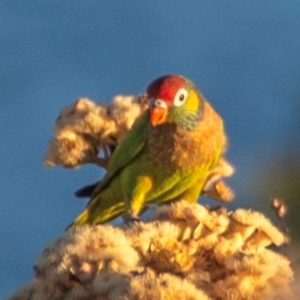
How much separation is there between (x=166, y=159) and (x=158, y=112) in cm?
20

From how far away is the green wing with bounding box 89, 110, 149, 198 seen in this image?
7.77ft

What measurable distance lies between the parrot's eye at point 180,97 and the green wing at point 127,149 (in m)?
0.09


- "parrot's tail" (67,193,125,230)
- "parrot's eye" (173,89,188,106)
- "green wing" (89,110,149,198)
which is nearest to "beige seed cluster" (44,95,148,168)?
"green wing" (89,110,149,198)

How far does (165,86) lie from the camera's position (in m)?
2.36

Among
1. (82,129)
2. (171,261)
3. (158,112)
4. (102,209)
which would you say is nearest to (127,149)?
(158,112)

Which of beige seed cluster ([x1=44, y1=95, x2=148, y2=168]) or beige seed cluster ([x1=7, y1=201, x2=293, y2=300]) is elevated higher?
beige seed cluster ([x1=44, y1=95, x2=148, y2=168])

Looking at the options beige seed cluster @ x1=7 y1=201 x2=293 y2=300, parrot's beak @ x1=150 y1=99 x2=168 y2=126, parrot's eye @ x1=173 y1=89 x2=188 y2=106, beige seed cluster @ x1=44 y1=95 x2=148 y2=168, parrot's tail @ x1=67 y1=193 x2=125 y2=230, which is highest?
parrot's eye @ x1=173 y1=89 x2=188 y2=106

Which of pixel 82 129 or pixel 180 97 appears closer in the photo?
pixel 82 129

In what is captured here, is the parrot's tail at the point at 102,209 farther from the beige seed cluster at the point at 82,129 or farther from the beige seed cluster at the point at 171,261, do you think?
the beige seed cluster at the point at 171,261

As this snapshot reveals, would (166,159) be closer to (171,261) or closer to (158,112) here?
(158,112)

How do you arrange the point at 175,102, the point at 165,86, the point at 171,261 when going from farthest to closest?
the point at 175,102
the point at 165,86
the point at 171,261

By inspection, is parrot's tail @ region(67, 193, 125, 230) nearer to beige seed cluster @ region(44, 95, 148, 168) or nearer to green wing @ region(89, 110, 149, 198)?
green wing @ region(89, 110, 149, 198)

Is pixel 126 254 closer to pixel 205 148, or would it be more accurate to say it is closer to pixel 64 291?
pixel 64 291

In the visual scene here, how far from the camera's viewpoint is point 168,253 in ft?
4.50
